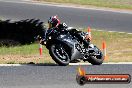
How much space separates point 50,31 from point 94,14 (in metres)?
17.2

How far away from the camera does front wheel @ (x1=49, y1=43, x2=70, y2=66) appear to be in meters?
16.1

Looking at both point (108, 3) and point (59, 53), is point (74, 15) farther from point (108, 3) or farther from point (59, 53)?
point (59, 53)

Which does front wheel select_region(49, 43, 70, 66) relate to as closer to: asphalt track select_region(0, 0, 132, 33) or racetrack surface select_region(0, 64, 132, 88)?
racetrack surface select_region(0, 64, 132, 88)

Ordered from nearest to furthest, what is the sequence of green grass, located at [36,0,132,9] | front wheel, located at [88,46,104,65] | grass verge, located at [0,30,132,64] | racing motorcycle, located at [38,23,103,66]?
1. racing motorcycle, located at [38,23,103,66]
2. front wheel, located at [88,46,104,65]
3. grass verge, located at [0,30,132,64]
4. green grass, located at [36,0,132,9]

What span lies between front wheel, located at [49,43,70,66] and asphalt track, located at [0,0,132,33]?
45.8 ft

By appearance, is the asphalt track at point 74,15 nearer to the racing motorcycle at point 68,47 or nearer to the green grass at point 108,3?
the green grass at point 108,3

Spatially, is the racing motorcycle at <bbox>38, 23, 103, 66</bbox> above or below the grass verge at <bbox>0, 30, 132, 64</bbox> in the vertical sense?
above

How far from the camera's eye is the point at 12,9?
112 ft

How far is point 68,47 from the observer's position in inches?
647

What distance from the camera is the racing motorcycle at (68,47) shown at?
16203 millimetres

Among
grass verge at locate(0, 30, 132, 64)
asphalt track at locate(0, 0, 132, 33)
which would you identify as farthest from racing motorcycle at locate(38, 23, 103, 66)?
asphalt track at locate(0, 0, 132, 33)

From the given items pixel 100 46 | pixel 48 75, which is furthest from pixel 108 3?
pixel 48 75

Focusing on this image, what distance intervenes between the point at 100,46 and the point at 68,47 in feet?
32.4

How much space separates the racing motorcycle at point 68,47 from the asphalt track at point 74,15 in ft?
43.3
